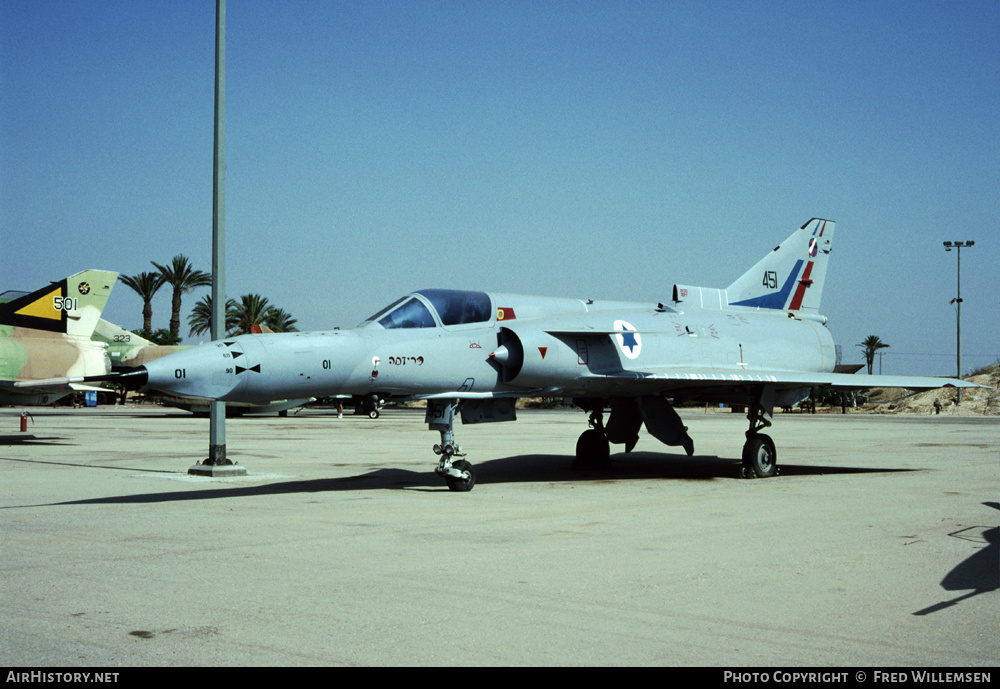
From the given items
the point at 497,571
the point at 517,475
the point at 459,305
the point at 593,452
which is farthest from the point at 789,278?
the point at 497,571

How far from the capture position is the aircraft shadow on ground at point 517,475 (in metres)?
12.2

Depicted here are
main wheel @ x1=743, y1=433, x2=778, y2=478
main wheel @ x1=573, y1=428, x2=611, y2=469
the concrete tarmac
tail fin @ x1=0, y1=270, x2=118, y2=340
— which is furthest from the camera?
tail fin @ x1=0, y1=270, x2=118, y2=340

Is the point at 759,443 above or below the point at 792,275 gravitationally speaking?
below

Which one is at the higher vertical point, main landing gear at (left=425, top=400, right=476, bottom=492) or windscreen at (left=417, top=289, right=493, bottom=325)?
windscreen at (left=417, top=289, right=493, bottom=325)

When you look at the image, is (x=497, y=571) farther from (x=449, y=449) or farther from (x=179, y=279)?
(x=179, y=279)

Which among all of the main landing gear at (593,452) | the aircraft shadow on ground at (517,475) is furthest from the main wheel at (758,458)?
the main landing gear at (593,452)

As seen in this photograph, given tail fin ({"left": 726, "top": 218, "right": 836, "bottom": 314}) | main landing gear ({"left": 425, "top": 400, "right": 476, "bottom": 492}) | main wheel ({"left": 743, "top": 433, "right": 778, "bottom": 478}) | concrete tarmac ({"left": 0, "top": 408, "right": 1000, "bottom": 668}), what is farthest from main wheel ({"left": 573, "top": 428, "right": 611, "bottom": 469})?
main landing gear ({"left": 425, "top": 400, "right": 476, "bottom": 492})

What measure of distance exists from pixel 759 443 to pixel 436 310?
6.29 meters

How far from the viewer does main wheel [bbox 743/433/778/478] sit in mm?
15000

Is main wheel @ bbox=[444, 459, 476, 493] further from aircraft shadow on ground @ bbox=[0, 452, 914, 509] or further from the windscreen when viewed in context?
the windscreen

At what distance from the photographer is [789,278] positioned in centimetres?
1798

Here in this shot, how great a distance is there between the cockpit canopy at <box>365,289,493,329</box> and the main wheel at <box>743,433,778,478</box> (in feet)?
17.3

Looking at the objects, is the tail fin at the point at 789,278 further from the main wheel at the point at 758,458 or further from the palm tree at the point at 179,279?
the palm tree at the point at 179,279

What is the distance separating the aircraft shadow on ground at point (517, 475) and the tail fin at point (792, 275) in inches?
130
